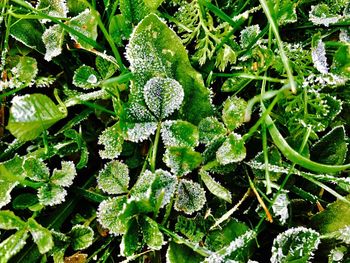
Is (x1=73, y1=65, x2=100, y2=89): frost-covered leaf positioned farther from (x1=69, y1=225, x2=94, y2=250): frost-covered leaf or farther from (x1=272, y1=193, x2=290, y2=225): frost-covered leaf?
(x1=272, y1=193, x2=290, y2=225): frost-covered leaf

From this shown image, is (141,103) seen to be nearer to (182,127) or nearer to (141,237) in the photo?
(182,127)

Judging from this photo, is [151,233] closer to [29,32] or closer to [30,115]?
[30,115]

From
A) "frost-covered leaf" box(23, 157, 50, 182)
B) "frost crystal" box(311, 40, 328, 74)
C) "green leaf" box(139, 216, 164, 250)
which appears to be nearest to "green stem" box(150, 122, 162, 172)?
"green leaf" box(139, 216, 164, 250)

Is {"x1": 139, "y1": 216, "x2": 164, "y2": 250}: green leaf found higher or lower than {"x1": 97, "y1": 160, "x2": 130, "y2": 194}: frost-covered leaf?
lower

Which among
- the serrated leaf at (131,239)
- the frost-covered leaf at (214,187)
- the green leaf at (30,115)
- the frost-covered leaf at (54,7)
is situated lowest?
the serrated leaf at (131,239)

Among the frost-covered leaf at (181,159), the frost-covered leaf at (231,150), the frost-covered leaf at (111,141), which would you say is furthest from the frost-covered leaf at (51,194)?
the frost-covered leaf at (231,150)

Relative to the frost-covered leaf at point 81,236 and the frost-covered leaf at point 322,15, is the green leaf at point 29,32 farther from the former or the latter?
the frost-covered leaf at point 322,15
